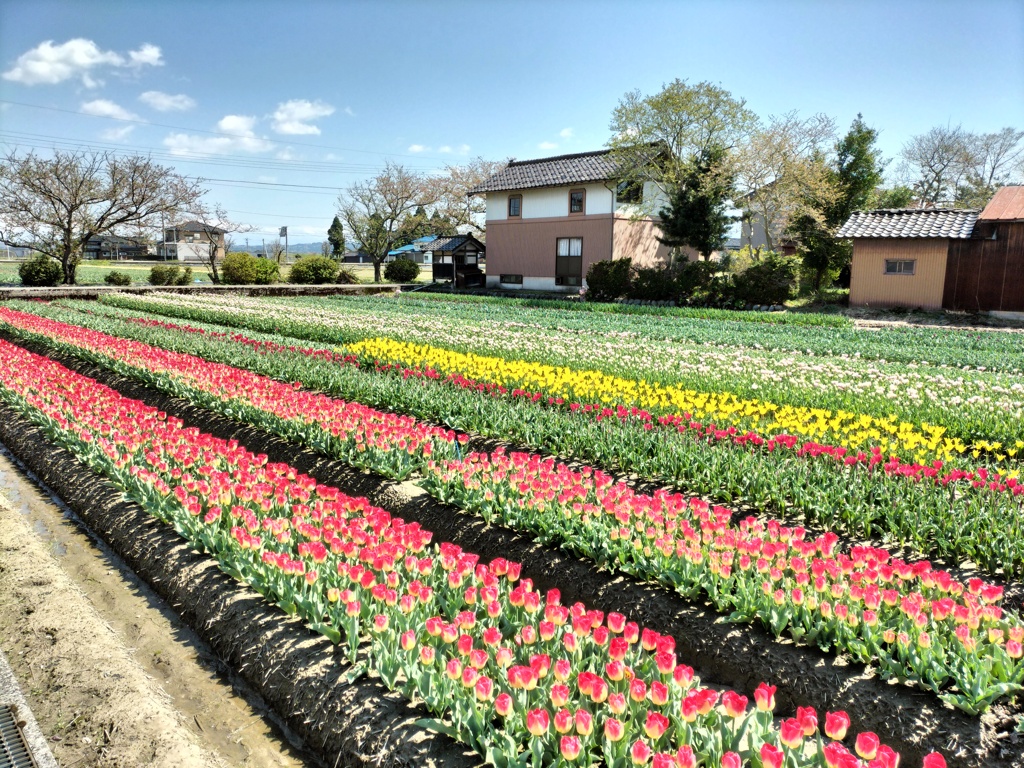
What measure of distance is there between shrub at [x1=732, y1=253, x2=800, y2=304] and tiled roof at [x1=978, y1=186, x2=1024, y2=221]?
5.99 m

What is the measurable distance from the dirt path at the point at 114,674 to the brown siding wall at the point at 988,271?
2503 centimetres

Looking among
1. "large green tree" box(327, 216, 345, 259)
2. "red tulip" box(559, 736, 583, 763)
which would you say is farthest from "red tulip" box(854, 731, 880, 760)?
"large green tree" box(327, 216, 345, 259)

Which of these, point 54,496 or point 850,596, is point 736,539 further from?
point 54,496

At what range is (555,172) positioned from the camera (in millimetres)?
35656

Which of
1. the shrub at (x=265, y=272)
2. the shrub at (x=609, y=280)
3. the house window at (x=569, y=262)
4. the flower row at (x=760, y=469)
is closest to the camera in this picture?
the flower row at (x=760, y=469)

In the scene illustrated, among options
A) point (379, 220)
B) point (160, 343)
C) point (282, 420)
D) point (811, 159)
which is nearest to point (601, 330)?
point (160, 343)

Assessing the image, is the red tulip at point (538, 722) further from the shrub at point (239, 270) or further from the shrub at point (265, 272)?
the shrub at point (239, 270)

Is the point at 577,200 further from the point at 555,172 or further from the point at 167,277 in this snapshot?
the point at 167,277

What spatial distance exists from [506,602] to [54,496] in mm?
5524

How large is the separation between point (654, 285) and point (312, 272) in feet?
66.9

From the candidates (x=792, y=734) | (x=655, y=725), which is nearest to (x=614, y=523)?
(x=655, y=725)

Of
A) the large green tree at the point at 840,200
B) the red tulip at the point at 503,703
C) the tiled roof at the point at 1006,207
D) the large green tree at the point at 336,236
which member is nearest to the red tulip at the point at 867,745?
the red tulip at the point at 503,703

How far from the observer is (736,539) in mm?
4184

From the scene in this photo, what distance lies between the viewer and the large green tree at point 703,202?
2800 cm
